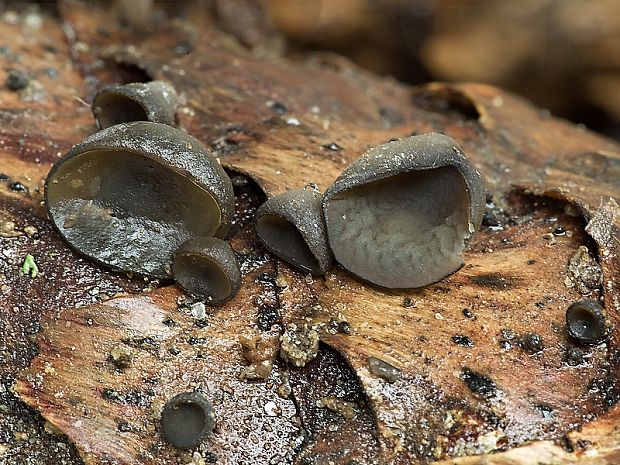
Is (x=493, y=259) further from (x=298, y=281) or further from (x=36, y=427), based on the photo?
(x=36, y=427)

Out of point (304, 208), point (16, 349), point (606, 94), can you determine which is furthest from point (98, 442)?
point (606, 94)

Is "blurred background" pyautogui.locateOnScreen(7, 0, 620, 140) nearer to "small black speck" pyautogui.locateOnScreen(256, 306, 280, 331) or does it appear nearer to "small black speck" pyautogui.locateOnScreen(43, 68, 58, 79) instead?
"small black speck" pyautogui.locateOnScreen(43, 68, 58, 79)

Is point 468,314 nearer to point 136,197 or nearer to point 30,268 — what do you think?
point 136,197

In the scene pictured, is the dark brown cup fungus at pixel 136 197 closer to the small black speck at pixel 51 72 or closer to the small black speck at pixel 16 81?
the small black speck at pixel 16 81

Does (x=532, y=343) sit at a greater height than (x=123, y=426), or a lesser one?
greater

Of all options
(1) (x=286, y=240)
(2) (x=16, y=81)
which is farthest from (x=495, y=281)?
(2) (x=16, y=81)

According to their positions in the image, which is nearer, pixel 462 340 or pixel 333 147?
pixel 462 340
